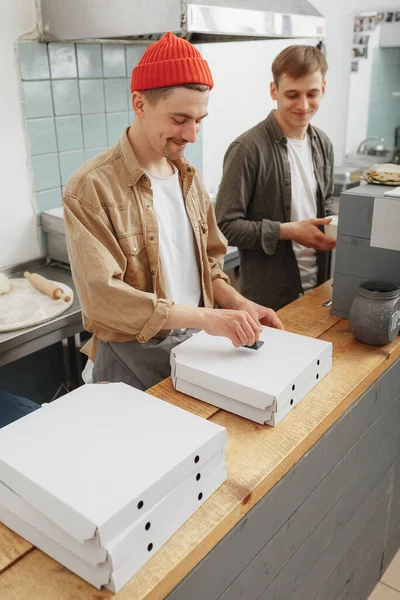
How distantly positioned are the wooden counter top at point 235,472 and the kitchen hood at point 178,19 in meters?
1.19

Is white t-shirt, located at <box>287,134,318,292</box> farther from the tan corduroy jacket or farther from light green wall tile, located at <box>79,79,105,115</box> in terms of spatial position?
light green wall tile, located at <box>79,79,105,115</box>

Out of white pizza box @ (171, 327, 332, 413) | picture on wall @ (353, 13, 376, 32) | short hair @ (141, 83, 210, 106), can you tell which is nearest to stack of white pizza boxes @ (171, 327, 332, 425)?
white pizza box @ (171, 327, 332, 413)

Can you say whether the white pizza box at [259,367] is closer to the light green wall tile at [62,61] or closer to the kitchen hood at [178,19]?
the kitchen hood at [178,19]

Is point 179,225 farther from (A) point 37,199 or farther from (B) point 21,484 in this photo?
(A) point 37,199

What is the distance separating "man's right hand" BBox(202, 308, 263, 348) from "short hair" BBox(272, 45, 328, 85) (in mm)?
1165

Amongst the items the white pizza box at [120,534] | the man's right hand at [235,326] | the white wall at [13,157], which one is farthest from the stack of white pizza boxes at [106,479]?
the white wall at [13,157]

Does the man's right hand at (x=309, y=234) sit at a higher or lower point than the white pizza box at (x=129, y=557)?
higher

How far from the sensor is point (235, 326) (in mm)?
1403

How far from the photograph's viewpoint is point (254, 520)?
1.13m

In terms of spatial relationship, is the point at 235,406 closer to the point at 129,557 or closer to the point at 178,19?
the point at 129,557

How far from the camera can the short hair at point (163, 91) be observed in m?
1.44

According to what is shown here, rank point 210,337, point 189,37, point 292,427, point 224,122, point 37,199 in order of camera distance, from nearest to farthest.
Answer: point 292,427 < point 210,337 < point 189,37 < point 37,199 < point 224,122

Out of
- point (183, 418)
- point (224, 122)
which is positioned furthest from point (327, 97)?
point (183, 418)

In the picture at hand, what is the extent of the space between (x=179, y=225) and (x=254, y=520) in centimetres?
89
